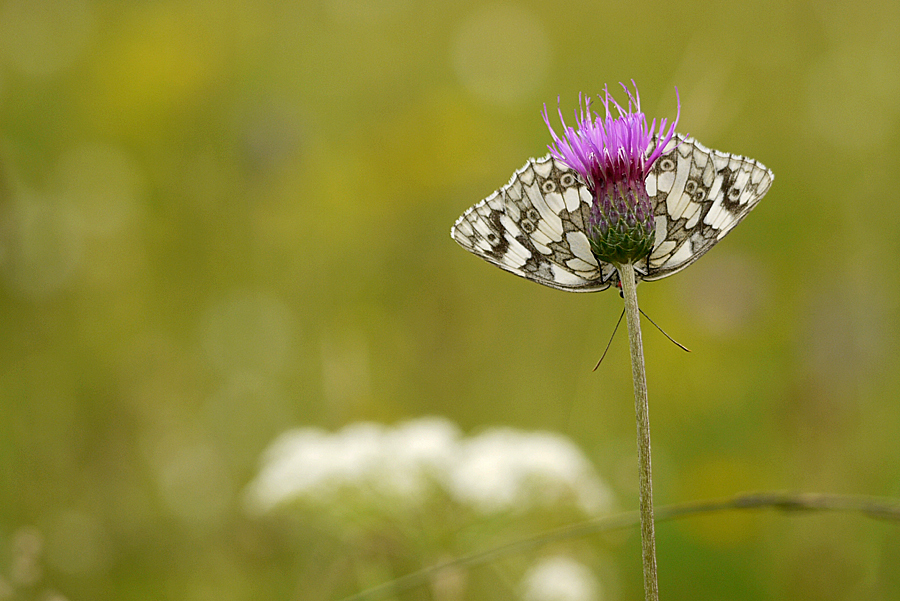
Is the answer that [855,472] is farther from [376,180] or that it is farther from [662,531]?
[376,180]

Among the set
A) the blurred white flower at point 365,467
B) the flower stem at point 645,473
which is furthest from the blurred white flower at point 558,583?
the flower stem at point 645,473

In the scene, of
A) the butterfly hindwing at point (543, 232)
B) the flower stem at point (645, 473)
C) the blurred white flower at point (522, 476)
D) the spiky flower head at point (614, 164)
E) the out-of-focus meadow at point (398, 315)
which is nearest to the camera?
the flower stem at point (645, 473)

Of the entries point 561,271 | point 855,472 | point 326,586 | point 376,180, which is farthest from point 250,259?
point 561,271

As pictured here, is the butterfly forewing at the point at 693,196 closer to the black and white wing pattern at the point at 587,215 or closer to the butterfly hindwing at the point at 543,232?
the black and white wing pattern at the point at 587,215

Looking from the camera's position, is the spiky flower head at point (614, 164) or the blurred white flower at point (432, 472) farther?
the blurred white flower at point (432, 472)

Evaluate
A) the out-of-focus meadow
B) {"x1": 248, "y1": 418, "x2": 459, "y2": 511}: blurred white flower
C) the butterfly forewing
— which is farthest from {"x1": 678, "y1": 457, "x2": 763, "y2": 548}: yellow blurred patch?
the butterfly forewing

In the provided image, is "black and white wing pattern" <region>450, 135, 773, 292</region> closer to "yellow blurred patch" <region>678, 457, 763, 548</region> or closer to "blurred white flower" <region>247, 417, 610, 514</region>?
"blurred white flower" <region>247, 417, 610, 514</region>
